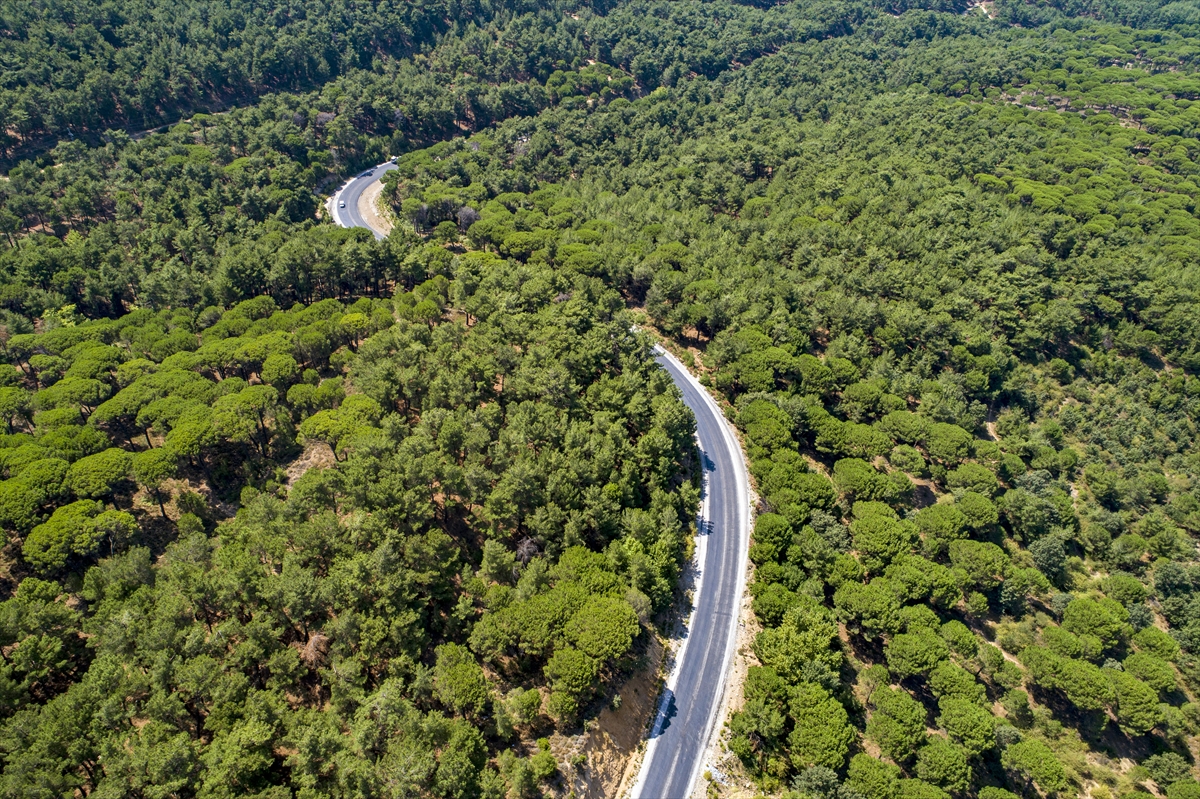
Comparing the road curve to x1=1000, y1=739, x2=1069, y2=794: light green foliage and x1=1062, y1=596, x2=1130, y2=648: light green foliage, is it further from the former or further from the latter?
x1=1062, y1=596, x2=1130, y2=648: light green foliage

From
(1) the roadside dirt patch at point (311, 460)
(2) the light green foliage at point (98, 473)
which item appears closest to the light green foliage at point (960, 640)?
(1) the roadside dirt patch at point (311, 460)

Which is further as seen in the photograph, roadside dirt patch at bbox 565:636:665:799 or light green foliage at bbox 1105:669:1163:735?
light green foliage at bbox 1105:669:1163:735

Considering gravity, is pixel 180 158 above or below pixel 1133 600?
above

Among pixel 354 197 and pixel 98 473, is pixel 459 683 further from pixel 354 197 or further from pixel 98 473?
pixel 354 197

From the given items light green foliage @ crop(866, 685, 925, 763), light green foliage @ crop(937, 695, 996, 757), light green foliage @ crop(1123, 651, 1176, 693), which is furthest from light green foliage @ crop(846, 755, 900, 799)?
light green foliage @ crop(1123, 651, 1176, 693)

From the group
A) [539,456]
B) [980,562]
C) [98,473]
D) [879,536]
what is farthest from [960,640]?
[98,473]

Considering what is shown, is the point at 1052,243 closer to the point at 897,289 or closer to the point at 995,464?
the point at 897,289

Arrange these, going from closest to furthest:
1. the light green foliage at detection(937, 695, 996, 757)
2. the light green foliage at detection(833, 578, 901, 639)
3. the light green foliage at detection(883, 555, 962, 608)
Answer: the light green foliage at detection(937, 695, 996, 757)
the light green foliage at detection(833, 578, 901, 639)
the light green foliage at detection(883, 555, 962, 608)

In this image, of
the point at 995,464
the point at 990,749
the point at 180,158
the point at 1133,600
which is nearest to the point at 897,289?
the point at 995,464
